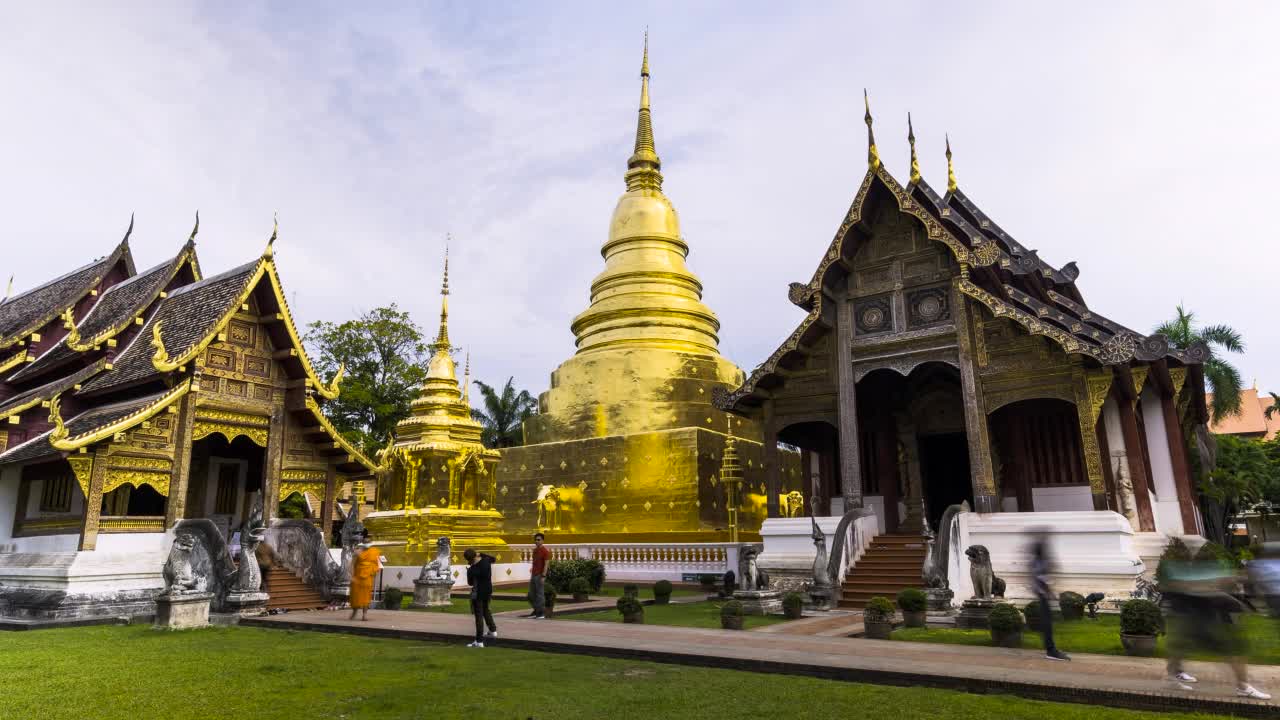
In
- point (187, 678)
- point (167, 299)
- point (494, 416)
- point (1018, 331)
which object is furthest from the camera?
point (494, 416)

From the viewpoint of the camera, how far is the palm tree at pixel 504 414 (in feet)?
137

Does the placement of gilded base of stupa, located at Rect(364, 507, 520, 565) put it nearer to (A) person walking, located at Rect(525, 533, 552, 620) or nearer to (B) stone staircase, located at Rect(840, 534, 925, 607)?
(A) person walking, located at Rect(525, 533, 552, 620)

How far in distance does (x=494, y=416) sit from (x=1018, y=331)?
106 feet

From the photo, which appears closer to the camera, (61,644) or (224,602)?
(61,644)

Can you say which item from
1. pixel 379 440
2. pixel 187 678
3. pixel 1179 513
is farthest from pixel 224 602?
pixel 379 440

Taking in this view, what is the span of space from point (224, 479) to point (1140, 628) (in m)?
15.7

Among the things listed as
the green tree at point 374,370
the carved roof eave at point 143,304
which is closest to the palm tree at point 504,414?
the green tree at point 374,370

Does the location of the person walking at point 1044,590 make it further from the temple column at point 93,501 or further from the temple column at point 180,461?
the temple column at point 93,501

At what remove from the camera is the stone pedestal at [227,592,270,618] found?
1249 centimetres

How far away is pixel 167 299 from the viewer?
53.7 feet

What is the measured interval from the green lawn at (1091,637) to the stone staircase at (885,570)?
7.92ft

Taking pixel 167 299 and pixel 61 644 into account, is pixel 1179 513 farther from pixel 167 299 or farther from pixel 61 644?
pixel 167 299

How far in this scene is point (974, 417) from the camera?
13.3 meters

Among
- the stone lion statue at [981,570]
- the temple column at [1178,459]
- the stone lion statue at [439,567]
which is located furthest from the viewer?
the stone lion statue at [439,567]
